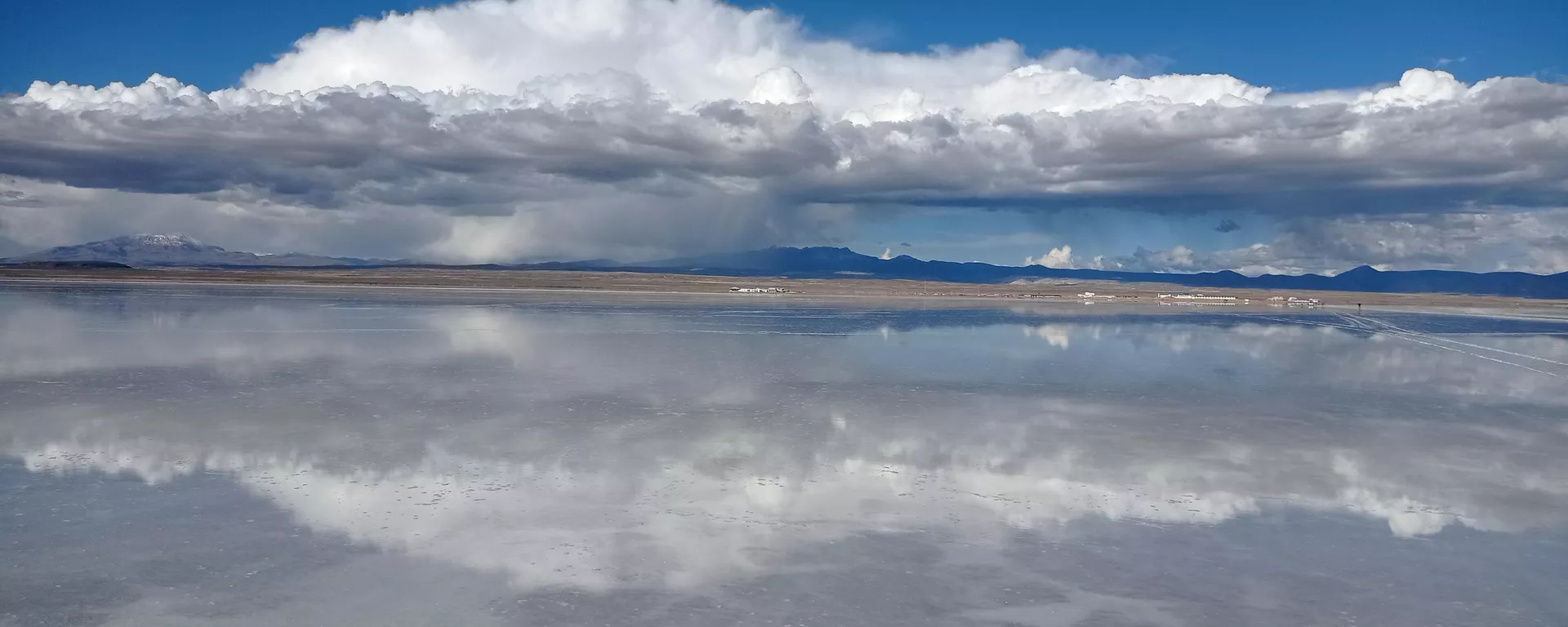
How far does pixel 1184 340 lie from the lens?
37062 mm

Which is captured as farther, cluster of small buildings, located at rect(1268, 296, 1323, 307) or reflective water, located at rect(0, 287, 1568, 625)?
cluster of small buildings, located at rect(1268, 296, 1323, 307)

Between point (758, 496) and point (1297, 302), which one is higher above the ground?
point (758, 496)

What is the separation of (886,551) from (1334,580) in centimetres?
348

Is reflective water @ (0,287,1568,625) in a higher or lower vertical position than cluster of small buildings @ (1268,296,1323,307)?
higher

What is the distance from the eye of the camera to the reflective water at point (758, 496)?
746 centimetres

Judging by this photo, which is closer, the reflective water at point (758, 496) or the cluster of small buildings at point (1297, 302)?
the reflective water at point (758, 496)

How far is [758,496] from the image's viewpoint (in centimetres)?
1059

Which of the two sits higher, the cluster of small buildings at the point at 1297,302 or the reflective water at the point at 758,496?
the reflective water at the point at 758,496

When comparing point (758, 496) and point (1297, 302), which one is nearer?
point (758, 496)

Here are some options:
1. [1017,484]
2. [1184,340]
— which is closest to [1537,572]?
[1017,484]

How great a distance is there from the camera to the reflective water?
746 cm

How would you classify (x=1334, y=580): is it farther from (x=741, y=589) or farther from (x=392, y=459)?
(x=392, y=459)

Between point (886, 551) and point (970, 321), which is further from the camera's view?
point (970, 321)

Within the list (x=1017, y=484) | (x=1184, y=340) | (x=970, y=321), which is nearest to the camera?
(x=1017, y=484)
